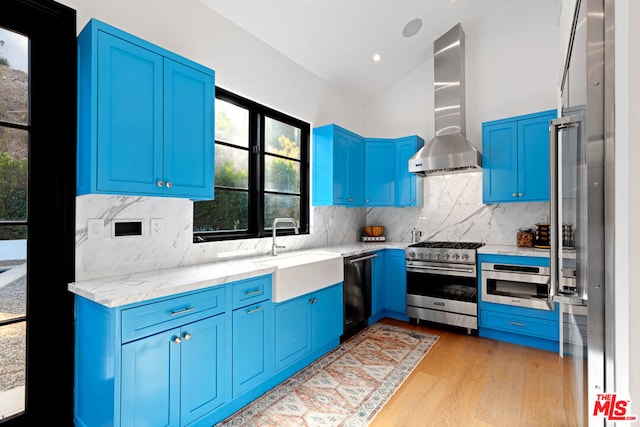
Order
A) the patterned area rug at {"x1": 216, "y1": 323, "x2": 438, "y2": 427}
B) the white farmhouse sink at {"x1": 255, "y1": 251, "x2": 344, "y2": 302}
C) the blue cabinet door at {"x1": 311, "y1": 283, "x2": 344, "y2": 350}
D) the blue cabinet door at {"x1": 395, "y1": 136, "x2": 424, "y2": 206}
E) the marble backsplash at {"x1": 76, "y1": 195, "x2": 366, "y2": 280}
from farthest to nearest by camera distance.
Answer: the blue cabinet door at {"x1": 395, "y1": 136, "x2": 424, "y2": 206}, the blue cabinet door at {"x1": 311, "y1": 283, "x2": 344, "y2": 350}, the white farmhouse sink at {"x1": 255, "y1": 251, "x2": 344, "y2": 302}, the patterned area rug at {"x1": 216, "y1": 323, "x2": 438, "y2": 427}, the marble backsplash at {"x1": 76, "y1": 195, "x2": 366, "y2": 280}

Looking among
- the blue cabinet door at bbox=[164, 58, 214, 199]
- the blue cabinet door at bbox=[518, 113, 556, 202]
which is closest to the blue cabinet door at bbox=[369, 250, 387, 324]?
the blue cabinet door at bbox=[518, 113, 556, 202]

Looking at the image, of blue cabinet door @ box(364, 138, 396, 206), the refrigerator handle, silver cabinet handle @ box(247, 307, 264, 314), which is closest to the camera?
the refrigerator handle

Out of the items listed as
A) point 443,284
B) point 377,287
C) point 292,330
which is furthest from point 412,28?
point 292,330

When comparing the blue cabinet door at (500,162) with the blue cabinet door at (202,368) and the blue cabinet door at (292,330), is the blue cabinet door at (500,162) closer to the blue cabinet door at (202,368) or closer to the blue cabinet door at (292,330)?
the blue cabinet door at (292,330)

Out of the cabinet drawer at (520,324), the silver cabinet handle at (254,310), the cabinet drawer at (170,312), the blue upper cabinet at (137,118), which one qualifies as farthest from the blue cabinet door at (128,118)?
the cabinet drawer at (520,324)

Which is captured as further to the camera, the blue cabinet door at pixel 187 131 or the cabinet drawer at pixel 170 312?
the blue cabinet door at pixel 187 131

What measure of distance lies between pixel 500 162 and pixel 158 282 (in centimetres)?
356

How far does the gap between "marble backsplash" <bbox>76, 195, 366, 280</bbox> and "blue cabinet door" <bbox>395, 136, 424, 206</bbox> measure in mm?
2071

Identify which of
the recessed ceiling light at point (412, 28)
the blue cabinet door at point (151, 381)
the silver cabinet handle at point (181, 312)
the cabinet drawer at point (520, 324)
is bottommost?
the cabinet drawer at point (520, 324)

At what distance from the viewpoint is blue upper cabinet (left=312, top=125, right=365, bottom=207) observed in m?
3.77

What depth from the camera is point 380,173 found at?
14.3ft

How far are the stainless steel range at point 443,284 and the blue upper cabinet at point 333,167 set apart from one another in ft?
3.39

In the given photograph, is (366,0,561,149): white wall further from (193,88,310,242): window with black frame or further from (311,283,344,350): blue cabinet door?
(311,283,344,350): blue cabinet door

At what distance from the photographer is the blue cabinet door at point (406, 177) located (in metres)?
4.21
